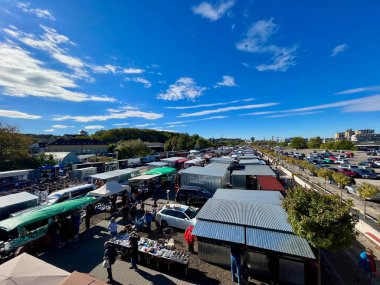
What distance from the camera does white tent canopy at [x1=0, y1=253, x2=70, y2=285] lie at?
5.08 m

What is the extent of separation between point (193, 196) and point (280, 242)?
977 cm

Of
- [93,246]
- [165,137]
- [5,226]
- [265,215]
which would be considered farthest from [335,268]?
[165,137]

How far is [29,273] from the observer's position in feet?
17.6

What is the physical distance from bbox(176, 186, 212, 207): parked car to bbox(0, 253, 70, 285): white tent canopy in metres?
11.7

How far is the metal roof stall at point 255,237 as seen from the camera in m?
7.32

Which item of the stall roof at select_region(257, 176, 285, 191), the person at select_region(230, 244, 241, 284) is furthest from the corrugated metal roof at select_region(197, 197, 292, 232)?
the stall roof at select_region(257, 176, 285, 191)

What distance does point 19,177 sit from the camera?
86.5ft

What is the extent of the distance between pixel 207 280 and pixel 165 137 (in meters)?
124

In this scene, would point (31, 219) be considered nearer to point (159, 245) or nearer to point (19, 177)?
point (159, 245)

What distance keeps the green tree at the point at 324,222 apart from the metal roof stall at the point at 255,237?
Result: 1028 millimetres

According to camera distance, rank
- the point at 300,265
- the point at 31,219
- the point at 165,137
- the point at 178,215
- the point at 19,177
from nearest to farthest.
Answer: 1. the point at 300,265
2. the point at 31,219
3. the point at 178,215
4. the point at 19,177
5. the point at 165,137

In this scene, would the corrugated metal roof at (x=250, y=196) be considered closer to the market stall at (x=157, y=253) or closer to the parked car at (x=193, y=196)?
the parked car at (x=193, y=196)

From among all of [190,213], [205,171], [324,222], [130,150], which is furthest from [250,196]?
[130,150]

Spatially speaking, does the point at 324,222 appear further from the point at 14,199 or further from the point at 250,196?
the point at 14,199
